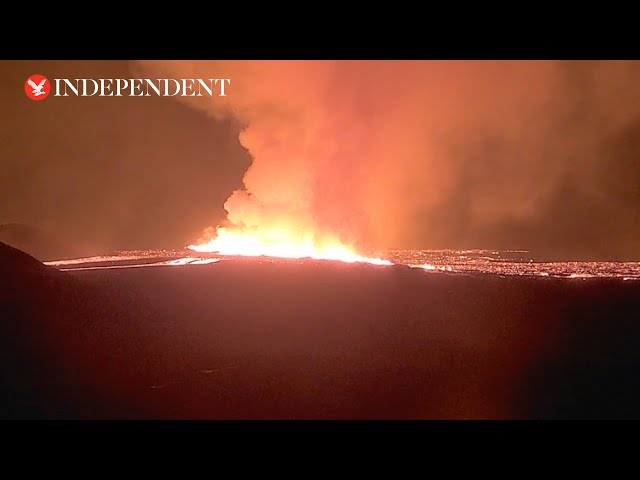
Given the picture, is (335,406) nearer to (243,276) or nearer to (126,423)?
(126,423)

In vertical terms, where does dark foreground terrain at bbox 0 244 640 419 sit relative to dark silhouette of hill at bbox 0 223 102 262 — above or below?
below

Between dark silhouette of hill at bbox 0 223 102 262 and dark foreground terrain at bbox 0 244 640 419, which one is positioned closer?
dark foreground terrain at bbox 0 244 640 419

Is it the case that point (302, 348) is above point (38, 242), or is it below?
below

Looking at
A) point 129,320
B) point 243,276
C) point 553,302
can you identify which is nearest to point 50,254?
point 243,276

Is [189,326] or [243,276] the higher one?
[243,276]

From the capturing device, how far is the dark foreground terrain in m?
14.8

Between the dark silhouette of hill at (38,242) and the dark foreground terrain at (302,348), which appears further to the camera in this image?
the dark silhouette of hill at (38,242)

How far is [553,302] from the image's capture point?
31.4m

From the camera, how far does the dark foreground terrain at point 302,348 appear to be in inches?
581

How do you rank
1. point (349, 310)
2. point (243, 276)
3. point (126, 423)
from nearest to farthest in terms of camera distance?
point (126, 423) < point (349, 310) < point (243, 276)

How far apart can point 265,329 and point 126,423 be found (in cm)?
1186

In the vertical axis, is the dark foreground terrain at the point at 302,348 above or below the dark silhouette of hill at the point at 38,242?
below

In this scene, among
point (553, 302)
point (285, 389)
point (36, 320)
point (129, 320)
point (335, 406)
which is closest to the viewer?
point (335, 406)

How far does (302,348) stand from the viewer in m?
21.2
